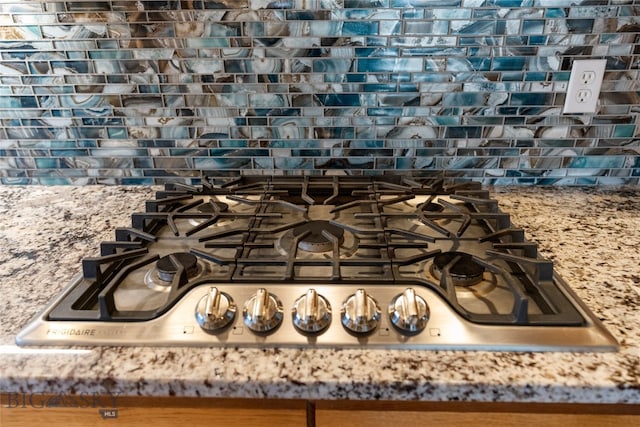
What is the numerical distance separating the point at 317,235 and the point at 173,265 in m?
0.26

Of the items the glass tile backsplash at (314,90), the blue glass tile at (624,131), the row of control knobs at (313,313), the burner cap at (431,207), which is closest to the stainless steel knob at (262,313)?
the row of control knobs at (313,313)

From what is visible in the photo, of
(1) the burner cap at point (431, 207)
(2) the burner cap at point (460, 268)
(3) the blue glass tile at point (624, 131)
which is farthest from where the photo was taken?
(3) the blue glass tile at point (624, 131)

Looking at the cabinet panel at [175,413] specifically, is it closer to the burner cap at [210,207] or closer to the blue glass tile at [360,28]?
the burner cap at [210,207]

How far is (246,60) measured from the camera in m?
1.09

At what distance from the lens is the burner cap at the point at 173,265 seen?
2.49 feet

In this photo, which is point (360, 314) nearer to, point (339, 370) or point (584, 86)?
point (339, 370)

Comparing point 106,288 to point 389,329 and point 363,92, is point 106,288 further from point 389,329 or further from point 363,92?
point 363,92

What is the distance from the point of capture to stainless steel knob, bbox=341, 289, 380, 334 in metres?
0.64

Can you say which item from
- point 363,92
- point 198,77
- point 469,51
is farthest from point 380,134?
point 198,77

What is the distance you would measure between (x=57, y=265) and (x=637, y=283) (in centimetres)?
98

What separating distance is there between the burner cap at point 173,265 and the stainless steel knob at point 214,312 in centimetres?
11

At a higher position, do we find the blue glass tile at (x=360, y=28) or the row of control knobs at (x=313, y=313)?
the blue glass tile at (x=360, y=28)

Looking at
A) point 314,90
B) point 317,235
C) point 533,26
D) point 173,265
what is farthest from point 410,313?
point 533,26

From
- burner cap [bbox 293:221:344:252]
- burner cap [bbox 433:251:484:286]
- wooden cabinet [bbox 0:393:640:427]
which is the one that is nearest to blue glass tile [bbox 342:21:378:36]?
burner cap [bbox 293:221:344:252]
